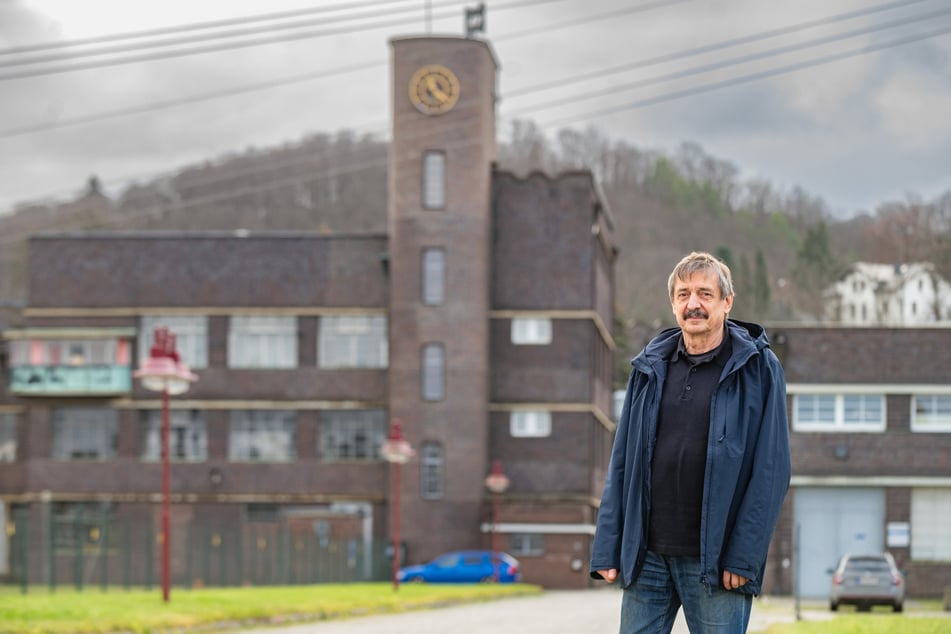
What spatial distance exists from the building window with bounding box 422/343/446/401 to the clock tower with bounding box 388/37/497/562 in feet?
0.12

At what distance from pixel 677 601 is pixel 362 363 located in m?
59.7

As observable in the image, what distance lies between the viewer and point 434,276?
215 feet

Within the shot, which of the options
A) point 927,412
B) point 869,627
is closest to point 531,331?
point 927,412

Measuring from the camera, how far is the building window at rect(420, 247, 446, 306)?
6544 cm

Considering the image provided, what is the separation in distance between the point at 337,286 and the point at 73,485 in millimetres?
12681

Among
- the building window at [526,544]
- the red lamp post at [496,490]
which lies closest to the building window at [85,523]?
the red lamp post at [496,490]

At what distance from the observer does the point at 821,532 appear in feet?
180

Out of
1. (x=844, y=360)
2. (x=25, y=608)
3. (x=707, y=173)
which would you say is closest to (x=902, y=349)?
(x=844, y=360)

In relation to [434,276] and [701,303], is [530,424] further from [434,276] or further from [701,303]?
[701,303]

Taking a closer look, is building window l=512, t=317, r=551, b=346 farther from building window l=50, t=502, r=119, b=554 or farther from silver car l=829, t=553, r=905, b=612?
silver car l=829, t=553, r=905, b=612

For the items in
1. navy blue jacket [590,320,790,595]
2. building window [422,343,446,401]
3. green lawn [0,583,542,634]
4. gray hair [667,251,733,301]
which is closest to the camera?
navy blue jacket [590,320,790,595]

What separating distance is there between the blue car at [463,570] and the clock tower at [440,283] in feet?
18.3

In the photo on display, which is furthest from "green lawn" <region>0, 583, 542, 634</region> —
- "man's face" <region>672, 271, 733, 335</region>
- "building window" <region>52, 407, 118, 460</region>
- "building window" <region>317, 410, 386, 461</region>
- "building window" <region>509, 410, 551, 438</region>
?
"building window" <region>52, 407, 118, 460</region>

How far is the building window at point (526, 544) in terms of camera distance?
211ft
